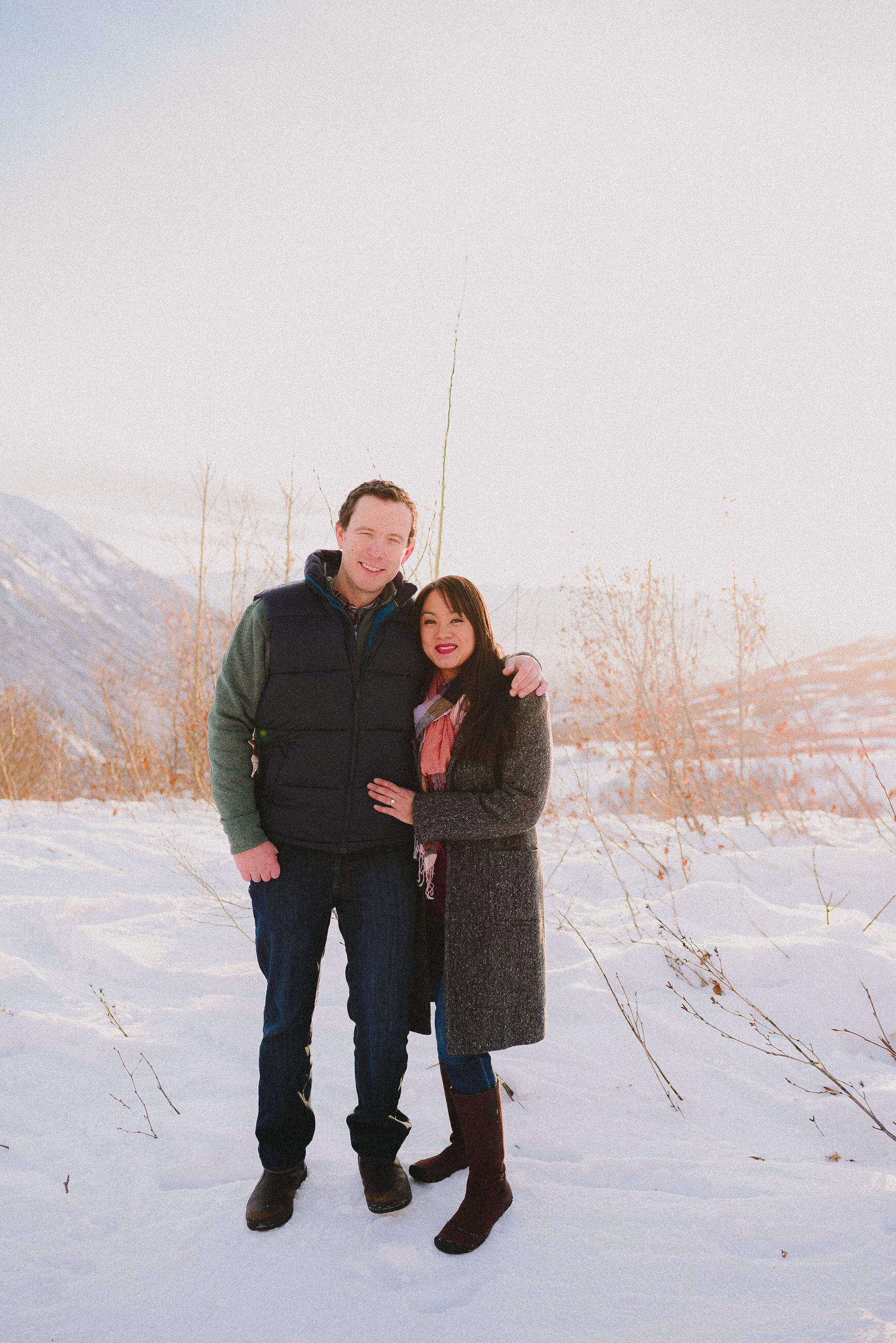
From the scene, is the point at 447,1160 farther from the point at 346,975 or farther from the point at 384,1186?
the point at 346,975

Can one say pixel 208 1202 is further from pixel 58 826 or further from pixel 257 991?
pixel 58 826

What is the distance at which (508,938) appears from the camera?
200 cm

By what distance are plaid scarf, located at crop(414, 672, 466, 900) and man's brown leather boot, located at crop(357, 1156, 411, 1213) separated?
783mm

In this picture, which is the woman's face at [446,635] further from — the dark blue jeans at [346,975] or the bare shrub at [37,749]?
the bare shrub at [37,749]

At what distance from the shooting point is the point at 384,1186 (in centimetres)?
209

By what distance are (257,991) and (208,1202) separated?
1433 mm

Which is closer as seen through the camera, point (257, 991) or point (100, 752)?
point (257, 991)

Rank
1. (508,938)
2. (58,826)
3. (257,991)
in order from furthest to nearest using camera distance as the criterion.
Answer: (58,826), (257,991), (508,938)

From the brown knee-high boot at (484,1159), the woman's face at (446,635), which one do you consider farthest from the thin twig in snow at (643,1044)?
the woman's face at (446,635)

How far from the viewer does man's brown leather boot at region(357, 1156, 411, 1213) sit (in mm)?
2049

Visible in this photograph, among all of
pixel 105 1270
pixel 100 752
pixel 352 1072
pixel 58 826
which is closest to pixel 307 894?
pixel 105 1270

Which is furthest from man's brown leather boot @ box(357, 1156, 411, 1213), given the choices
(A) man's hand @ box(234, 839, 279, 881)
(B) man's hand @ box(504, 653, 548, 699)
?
(B) man's hand @ box(504, 653, 548, 699)

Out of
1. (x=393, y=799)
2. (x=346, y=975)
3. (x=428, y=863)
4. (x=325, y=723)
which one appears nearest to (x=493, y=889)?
(x=428, y=863)

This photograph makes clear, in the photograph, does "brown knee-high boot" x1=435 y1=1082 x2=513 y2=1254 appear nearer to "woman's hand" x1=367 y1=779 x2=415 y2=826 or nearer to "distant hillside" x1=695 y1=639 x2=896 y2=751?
"woman's hand" x1=367 y1=779 x2=415 y2=826
